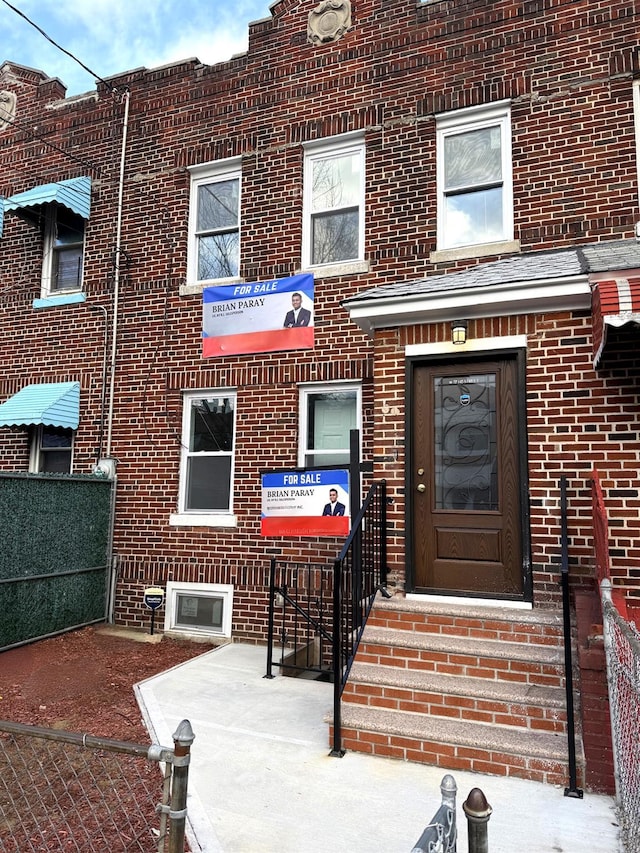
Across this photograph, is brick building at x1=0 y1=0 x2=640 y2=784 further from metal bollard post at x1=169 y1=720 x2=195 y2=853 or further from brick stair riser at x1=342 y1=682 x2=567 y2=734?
metal bollard post at x1=169 y1=720 x2=195 y2=853

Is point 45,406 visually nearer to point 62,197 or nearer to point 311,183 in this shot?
point 62,197

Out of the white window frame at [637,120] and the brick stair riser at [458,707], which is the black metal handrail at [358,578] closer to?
the brick stair riser at [458,707]

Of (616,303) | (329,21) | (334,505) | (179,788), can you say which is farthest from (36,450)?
(616,303)

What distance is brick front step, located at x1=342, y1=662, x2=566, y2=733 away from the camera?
3932 mm

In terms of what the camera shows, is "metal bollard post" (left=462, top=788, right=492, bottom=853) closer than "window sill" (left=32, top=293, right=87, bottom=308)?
Yes

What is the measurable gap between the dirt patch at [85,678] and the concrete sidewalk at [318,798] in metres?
0.36

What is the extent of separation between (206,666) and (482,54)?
298 inches

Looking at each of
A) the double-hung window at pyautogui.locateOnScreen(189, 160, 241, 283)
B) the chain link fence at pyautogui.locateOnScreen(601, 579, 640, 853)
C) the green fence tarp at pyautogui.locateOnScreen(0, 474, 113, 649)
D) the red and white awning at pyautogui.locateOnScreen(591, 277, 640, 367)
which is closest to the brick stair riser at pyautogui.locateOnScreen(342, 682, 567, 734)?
the chain link fence at pyautogui.locateOnScreen(601, 579, 640, 853)

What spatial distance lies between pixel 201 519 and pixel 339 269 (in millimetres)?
3634

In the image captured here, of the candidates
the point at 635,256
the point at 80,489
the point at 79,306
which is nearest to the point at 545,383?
the point at 635,256

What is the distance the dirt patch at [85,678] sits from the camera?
15.3 ft

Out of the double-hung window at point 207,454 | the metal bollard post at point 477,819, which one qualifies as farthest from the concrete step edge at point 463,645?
the double-hung window at point 207,454

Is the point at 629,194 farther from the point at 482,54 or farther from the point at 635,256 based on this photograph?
the point at 482,54

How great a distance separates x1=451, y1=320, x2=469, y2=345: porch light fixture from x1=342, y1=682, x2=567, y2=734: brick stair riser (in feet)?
9.45
